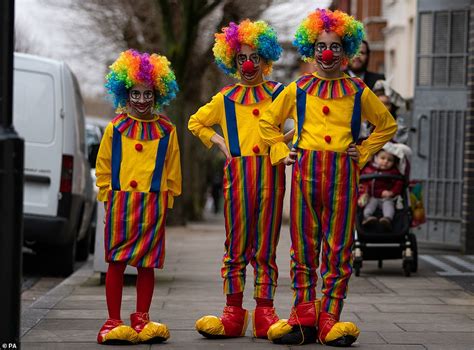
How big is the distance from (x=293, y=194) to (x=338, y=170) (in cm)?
31

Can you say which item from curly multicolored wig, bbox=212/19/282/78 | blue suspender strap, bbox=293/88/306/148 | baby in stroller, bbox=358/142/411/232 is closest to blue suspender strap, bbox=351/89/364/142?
blue suspender strap, bbox=293/88/306/148

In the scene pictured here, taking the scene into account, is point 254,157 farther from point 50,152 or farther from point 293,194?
point 50,152

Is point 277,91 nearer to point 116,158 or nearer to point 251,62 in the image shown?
point 251,62

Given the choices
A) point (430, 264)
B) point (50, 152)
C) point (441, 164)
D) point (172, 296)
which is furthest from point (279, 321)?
point (441, 164)

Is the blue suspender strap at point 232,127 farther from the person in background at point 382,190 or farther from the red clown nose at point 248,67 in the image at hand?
the person in background at point 382,190

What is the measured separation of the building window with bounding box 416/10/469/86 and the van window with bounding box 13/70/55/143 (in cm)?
634

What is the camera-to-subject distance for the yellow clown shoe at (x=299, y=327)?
6.97 meters

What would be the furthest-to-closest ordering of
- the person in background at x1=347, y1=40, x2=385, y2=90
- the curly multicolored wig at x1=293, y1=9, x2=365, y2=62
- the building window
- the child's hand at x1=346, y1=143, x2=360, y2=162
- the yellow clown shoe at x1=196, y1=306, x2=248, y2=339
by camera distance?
1. the building window
2. the person in background at x1=347, y1=40, x2=385, y2=90
3. the yellow clown shoe at x1=196, y1=306, x2=248, y2=339
4. the curly multicolored wig at x1=293, y1=9, x2=365, y2=62
5. the child's hand at x1=346, y1=143, x2=360, y2=162

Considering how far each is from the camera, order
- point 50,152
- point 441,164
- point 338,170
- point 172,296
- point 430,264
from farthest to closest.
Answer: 1. point 441,164
2. point 430,264
3. point 50,152
4. point 172,296
5. point 338,170

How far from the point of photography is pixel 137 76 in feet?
23.9

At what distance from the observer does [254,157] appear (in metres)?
7.22

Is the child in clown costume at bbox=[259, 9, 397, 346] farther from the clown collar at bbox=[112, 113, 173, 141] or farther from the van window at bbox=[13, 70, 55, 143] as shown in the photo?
the van window at bbox=[13, 70, 55, 143]

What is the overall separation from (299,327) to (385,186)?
4.44 metres

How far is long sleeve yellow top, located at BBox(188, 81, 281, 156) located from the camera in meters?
7.24
